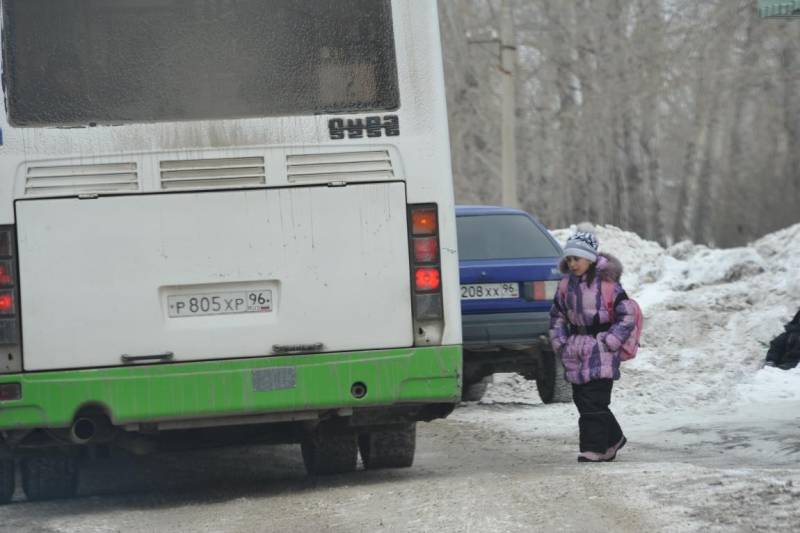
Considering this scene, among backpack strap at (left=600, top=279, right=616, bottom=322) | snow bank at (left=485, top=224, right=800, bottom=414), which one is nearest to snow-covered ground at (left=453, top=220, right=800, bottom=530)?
snow bank at (left=485, top=224, right=800, bottom=414)

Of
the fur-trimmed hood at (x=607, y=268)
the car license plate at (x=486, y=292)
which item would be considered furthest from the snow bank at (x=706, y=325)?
the fur-trimmed hood at (x=607, y=268)

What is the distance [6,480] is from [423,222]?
2939 millimetres

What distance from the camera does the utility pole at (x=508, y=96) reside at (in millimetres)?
28000

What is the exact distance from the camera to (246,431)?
933cm

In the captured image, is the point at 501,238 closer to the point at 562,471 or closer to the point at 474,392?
the point at 474,392

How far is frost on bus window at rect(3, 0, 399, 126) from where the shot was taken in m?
8.35

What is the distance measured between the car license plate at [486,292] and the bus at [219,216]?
14.5 ft

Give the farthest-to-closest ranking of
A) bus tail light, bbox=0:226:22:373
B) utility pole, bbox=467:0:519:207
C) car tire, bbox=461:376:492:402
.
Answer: utility pole, bbox=467:0:519:207 < car tire, bbox=461:376:492:402 < bus tail light, bbox=0:226:22:373

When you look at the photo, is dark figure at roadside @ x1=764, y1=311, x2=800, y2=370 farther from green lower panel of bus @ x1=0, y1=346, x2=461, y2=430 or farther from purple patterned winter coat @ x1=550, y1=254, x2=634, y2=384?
green lower panel of bus @ x1=0, y1=346, x2=461, y2=430

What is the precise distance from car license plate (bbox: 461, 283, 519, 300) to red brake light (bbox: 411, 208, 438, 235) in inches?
177

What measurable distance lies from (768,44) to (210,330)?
Answer: 119 ft

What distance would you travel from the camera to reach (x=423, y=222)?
8555 millimetres

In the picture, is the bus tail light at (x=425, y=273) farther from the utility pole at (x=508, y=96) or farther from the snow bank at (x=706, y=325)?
the utility pole at (x=508, y=96)

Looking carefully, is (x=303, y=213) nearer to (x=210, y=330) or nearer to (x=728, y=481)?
(x=210, y=330)
